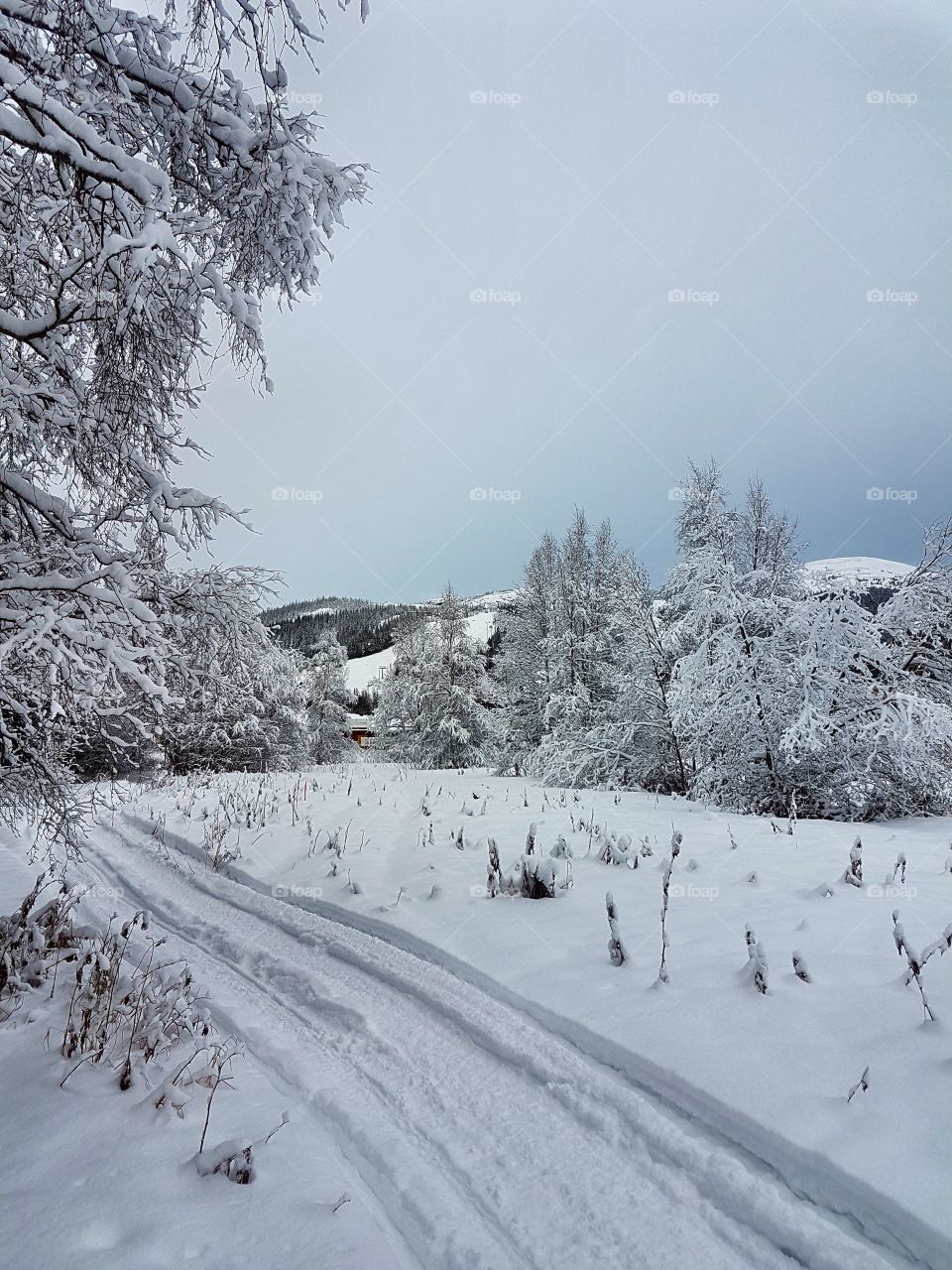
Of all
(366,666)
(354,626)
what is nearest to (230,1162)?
(366,666)

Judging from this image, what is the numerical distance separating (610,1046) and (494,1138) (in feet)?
2.76

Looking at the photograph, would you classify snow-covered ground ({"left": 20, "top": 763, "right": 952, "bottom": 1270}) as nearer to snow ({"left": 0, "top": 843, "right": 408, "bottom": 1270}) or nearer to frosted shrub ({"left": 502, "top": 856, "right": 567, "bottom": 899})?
frosted shrub ({"left": 502, "top": 856, "right": 567, "bottom": 899})

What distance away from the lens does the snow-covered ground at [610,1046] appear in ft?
7.16

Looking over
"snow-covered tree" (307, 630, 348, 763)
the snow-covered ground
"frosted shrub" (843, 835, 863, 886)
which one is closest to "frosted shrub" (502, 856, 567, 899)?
the snow-covered ground

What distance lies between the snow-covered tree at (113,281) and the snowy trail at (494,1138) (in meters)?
2.19

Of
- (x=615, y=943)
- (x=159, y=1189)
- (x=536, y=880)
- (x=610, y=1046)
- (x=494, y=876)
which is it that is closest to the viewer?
(x=159, y=1189)

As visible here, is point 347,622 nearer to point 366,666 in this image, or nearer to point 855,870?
point 366,666

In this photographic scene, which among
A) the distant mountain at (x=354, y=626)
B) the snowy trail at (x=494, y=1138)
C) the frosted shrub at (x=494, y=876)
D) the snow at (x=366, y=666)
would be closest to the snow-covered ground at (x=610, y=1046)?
the snowy trail at (x=494, y=1138)

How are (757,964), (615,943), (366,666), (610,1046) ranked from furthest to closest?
(366,666) → (615,943) → (757,964) → (610,1046)

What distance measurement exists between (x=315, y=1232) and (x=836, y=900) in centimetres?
447

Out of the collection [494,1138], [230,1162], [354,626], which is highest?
[354,626]

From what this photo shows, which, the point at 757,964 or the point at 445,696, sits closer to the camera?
the point at 757,964

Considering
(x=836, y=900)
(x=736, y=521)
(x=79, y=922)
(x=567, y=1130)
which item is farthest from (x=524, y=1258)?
(x=736, y=521)

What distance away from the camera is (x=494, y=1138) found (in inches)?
103
